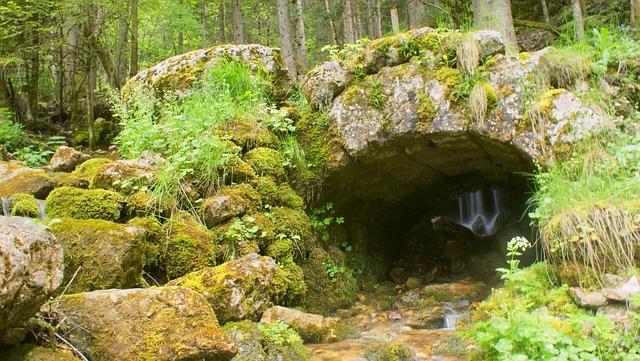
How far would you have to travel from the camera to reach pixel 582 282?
4.29 metres

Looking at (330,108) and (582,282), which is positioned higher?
(330,108)

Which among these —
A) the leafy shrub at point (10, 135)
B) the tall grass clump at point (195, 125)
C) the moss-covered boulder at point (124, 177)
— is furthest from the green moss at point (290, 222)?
the leafy shrub at point (10, 135)

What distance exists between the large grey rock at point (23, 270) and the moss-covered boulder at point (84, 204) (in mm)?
2312

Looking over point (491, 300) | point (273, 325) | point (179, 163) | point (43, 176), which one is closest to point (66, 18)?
point (43, 176)

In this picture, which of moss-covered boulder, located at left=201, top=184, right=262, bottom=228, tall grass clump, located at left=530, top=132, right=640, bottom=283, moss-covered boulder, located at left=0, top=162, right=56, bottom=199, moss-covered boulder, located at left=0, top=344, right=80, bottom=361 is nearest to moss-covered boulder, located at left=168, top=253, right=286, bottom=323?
moss-covered boulder, located at left=201, top=184, right=262, bottom=228

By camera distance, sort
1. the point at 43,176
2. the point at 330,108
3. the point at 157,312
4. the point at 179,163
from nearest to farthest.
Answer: the point at 157,312 < the point at 179,163 < the point at 43,176 < the point at 330,108

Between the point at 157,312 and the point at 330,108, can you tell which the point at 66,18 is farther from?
the point at 157,312

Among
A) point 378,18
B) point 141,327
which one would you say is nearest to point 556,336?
point 141,327

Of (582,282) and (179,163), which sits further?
(179,163)

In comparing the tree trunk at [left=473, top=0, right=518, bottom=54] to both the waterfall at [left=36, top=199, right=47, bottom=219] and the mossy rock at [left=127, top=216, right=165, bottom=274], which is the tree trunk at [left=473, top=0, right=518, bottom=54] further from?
the waterfall at [left=36, top=199, right=47, bottom=219]

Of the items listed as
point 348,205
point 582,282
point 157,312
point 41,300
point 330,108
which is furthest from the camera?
point 348,205

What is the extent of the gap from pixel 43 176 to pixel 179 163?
5.95 feet

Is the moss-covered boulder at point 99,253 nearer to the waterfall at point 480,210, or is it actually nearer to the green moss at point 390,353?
the green moss at point 390,353

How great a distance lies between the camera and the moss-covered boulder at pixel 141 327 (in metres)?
2.95
